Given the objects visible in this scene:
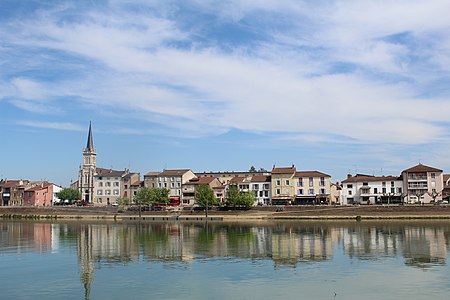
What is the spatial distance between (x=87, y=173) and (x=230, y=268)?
368 feet

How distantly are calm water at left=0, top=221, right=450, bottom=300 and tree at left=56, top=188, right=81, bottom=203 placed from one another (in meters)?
77.7

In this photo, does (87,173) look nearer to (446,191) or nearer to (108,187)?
(108,187)

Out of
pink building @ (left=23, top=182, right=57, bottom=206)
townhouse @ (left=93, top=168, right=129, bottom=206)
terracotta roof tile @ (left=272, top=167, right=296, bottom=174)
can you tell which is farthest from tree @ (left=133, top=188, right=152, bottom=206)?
pink building @ (left=23, top=182, right=57, bottom=206)

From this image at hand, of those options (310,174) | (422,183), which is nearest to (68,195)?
(310,174)

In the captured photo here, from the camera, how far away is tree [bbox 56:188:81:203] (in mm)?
129500

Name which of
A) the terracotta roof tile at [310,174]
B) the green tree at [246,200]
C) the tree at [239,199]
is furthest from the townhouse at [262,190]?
the green tree at [246,200]

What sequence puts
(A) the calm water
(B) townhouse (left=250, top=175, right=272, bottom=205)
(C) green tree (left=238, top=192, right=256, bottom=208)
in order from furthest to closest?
(B) townhouse (left=250, top=175, right=272, bottom=205), (C) green tree (left=238, top=192, right=256, bottom=208), (A) the calm water

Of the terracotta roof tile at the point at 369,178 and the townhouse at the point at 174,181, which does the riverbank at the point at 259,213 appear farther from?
the terracotta roof tile at the point at 369,178

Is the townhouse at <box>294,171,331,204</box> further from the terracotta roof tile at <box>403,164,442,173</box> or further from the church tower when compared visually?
the church tower

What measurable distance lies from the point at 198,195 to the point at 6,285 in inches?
2835

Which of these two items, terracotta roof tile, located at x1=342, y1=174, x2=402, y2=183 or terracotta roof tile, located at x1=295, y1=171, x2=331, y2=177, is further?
terracotta roof tile, located at x1=295, y1=171, x2=331, y2=177

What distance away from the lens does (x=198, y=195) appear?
100m

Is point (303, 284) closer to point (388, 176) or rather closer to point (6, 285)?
point (6, 285)

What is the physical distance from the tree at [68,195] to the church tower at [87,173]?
511cm
